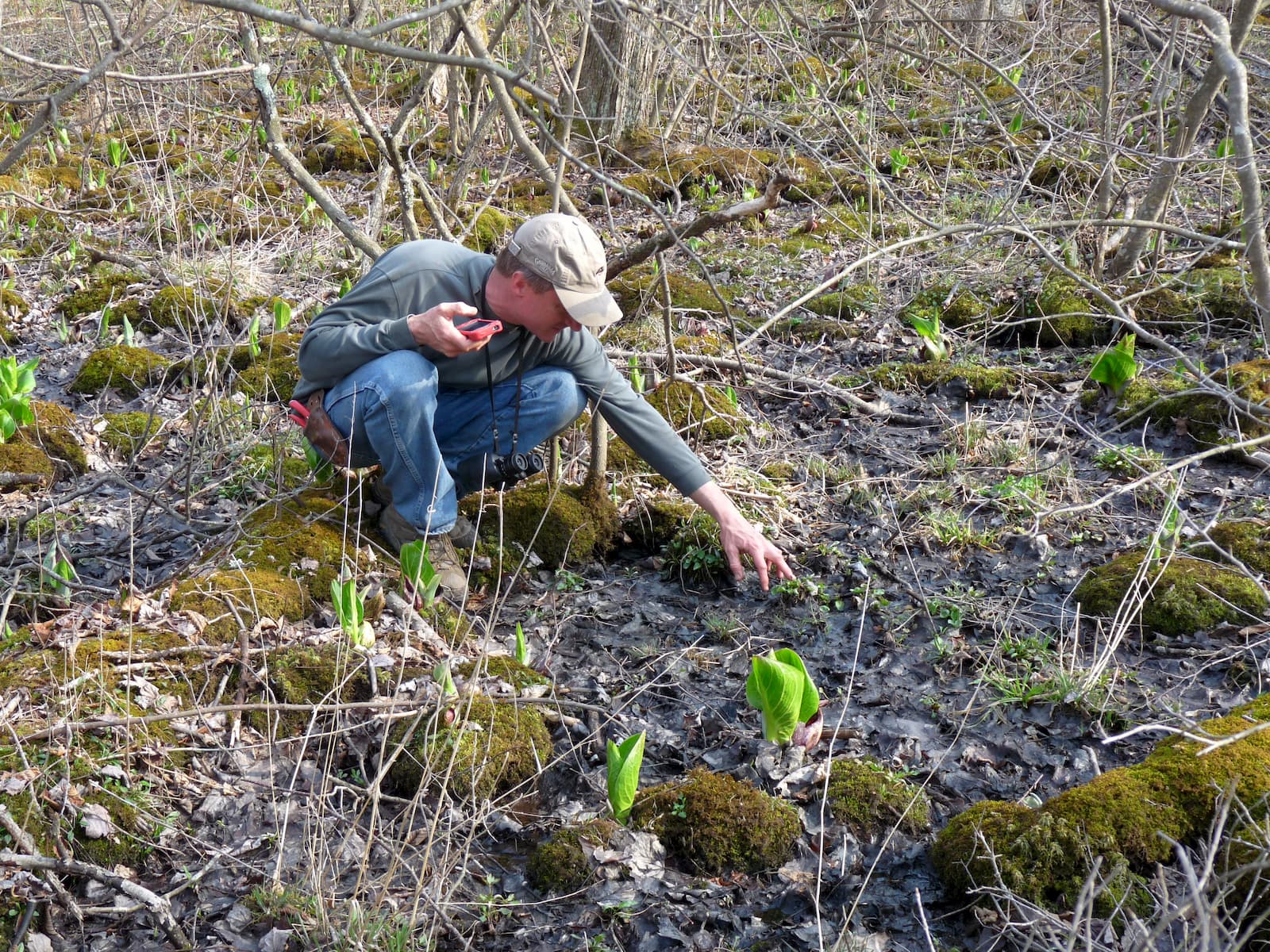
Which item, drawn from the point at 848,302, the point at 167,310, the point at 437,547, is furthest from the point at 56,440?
the point at 848,302

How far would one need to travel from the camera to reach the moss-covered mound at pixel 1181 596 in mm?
3221

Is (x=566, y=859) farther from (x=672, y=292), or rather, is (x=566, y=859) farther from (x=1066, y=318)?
(x=1066, y=318)

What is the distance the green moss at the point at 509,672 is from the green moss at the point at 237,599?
592mm

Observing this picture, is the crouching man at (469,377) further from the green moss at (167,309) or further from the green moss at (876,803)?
the green moss at (167,309)

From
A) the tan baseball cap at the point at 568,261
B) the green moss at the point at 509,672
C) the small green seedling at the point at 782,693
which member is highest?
the tan baseball cap at the point at 568,261

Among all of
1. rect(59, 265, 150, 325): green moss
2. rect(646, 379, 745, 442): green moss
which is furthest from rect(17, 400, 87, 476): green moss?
rect(646, 379, 745, 442): green moss

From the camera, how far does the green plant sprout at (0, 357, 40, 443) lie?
160 inches

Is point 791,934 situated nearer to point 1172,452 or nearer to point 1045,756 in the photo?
point 1045,756

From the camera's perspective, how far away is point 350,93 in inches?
151

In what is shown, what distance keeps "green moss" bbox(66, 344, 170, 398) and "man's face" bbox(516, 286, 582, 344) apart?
264 centimetres

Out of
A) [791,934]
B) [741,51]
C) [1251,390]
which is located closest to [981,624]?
[791,934]

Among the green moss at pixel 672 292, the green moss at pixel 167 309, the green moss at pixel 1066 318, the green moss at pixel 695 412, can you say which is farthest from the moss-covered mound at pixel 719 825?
the green moss at pixel 167 309

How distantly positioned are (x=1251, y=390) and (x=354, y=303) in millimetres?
3482

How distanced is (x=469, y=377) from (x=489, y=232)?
2893mm
